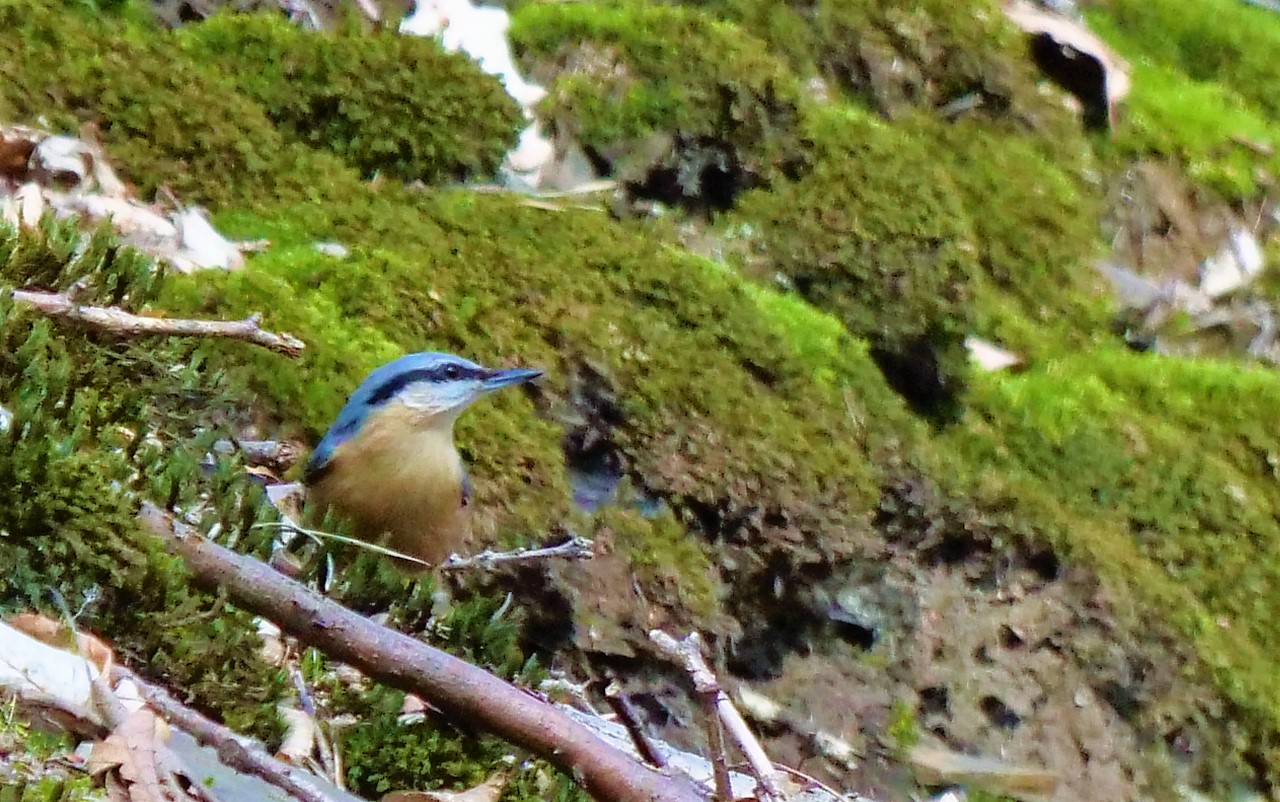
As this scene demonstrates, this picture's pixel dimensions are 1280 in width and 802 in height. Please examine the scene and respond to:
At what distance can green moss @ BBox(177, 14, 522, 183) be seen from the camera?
14.6 feet

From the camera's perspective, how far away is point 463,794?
95.3 inches

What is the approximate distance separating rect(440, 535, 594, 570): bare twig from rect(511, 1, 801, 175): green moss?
2.05 metres

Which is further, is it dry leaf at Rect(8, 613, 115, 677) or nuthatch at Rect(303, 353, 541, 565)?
nuthatch at Rect(303, 353, 541, 565)

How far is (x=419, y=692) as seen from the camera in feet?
7.57

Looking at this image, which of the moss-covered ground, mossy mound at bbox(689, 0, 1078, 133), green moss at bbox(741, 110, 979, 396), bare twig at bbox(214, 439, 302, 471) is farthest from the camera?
mossy mound at bbox(689, 0, 1078, 133)

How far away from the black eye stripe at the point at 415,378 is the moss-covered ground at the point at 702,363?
1.01ft

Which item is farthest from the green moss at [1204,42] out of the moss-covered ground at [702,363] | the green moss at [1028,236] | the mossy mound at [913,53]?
the moss-covered ground at [702,363]

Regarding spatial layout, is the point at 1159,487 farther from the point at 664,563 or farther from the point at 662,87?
the point at 662,87

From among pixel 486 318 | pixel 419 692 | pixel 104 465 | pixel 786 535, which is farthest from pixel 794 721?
pixel 104 465

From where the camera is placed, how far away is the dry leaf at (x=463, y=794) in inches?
91.2

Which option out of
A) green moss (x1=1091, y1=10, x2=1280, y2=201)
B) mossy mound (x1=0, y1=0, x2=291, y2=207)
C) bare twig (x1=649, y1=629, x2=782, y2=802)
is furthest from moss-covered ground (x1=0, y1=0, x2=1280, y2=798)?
green moss (x1=1091, y1=10, x2=1280, y2=201)

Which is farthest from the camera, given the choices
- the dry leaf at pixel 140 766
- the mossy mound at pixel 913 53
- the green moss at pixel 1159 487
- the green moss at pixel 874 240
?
the mossy mound at pixel 913 53

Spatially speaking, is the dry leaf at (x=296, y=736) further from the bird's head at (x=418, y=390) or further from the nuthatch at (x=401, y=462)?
the bird's head at (x=418, y=390)

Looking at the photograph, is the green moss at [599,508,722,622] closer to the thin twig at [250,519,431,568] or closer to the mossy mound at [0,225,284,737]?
the thin twig at [250,519,431,568]
